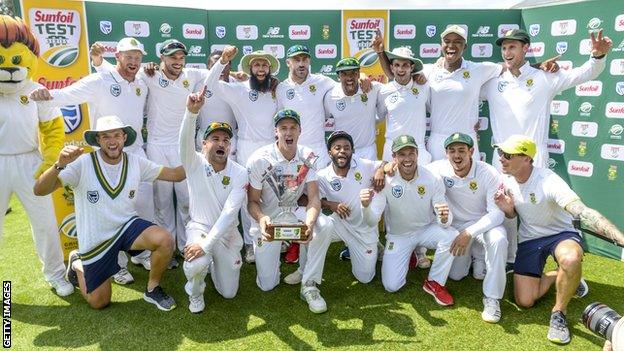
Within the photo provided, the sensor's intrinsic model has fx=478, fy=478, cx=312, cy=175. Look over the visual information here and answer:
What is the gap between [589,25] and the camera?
232 inches

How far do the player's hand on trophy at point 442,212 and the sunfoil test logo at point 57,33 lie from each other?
4508 mm

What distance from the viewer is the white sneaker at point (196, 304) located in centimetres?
445

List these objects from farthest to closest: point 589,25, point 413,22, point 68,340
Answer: point 413,22 → point 589,25 → point 68,340

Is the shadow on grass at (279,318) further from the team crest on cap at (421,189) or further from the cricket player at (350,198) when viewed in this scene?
the team crest on cap at (421,189)

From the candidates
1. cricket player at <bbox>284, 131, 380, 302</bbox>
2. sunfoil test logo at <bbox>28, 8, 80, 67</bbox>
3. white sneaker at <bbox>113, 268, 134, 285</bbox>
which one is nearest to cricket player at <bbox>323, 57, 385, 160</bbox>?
cricket player at <bbox>284, 131, 380, 302</bbox>

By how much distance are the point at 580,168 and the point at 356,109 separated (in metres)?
3.15

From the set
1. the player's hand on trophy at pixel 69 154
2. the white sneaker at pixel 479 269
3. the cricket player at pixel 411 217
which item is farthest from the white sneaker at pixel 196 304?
the white sneaker at pixel 479 269

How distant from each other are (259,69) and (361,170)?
171 cm

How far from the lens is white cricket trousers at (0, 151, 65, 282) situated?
4578 mm

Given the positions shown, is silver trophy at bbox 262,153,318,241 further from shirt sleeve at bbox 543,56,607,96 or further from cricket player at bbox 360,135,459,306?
shirt sleeve at bbox 543,56,607,96

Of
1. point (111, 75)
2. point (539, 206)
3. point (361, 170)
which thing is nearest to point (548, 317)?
point (539, 206)

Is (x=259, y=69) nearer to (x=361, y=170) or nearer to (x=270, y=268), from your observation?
(x=361, y=170)

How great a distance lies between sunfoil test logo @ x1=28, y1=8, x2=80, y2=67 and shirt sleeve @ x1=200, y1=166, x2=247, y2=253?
2745 mm

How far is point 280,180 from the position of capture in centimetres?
474
